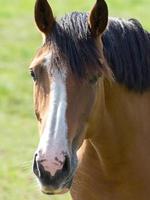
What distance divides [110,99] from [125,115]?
0.17 metres

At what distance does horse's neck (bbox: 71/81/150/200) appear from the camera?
500cm

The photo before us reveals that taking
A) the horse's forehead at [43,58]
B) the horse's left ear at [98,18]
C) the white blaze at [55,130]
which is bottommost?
the white blaze at [55,130]

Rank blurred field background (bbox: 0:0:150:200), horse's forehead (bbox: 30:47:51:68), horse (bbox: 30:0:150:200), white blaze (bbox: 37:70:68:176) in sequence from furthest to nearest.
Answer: blurred field background (bbox: 0:0:150:200)
horse's forehead (bbox: 30:47:51:68)
horse (bbox: 30:0:150:200)
white blaze (bbox: 37:70:68:176)

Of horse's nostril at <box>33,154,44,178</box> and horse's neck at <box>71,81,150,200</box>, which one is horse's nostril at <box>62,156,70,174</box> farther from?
horse's neck at <box>71,81,150,200</box>

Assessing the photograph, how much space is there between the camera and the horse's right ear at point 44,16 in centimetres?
471

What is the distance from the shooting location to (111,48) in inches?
194

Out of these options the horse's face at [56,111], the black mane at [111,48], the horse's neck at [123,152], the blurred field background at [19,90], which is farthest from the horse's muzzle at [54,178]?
the horse's neck at [123,152]

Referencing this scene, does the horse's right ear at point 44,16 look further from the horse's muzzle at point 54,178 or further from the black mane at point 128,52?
the horse's muzzle at point 54,178

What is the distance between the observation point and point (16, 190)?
7.82 metres

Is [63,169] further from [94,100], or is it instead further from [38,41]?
[38,41]

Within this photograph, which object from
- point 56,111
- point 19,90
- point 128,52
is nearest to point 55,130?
point 56,111

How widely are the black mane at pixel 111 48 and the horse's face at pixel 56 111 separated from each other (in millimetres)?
44

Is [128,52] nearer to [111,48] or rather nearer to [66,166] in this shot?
[111,48]

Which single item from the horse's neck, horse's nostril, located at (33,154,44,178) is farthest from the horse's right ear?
horse's nostril, located at (33,154,44,178)
